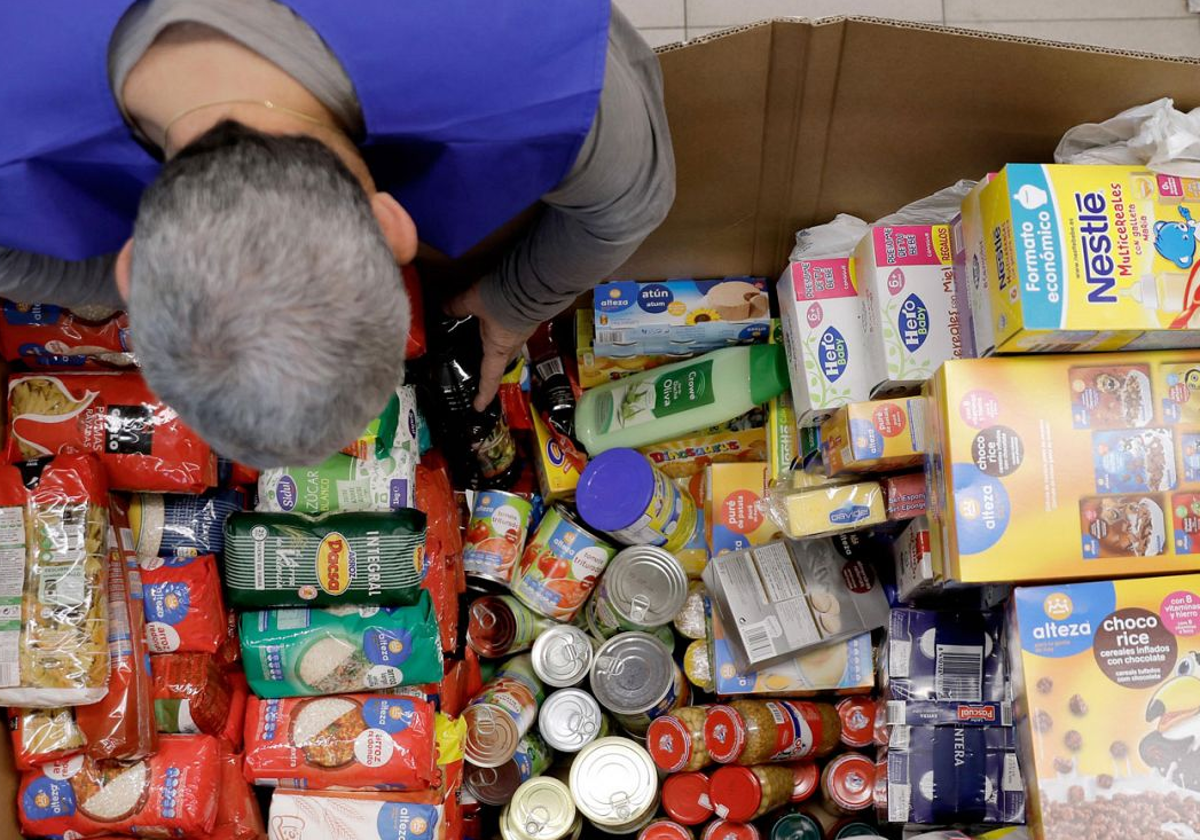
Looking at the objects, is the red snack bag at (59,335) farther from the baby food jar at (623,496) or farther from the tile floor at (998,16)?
the tile floor at (998,16)

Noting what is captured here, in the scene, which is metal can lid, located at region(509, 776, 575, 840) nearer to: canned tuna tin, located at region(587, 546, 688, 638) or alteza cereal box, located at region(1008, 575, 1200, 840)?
canned tuna tin, located at region(587, 546, 688, 638)

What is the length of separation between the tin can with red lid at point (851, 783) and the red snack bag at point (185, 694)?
1061mm

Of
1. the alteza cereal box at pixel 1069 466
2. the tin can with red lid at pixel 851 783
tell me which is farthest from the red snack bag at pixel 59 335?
the tin can with red lid at pixel 851 783

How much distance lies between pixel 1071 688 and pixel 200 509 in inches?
55.1

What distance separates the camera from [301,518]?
1652 millimetres

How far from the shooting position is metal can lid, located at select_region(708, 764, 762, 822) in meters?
1.69

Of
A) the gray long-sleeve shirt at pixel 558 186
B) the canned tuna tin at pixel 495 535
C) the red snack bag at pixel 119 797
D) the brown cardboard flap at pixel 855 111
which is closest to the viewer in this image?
the gray long-sleeve shirt at pixel 558 186

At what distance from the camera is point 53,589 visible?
→ 1.48 meters

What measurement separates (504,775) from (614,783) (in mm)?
211

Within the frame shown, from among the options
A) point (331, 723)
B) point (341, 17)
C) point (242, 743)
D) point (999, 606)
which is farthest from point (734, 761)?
point (341, 17)

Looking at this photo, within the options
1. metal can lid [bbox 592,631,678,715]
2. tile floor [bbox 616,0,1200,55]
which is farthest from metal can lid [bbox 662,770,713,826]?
tile floor [bbox 616,0,1200,55]

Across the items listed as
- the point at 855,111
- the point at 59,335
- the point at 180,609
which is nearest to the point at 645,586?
the point at 180,609

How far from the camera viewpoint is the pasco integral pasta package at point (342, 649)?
1.65m

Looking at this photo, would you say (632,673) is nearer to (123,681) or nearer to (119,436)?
(123,681)
